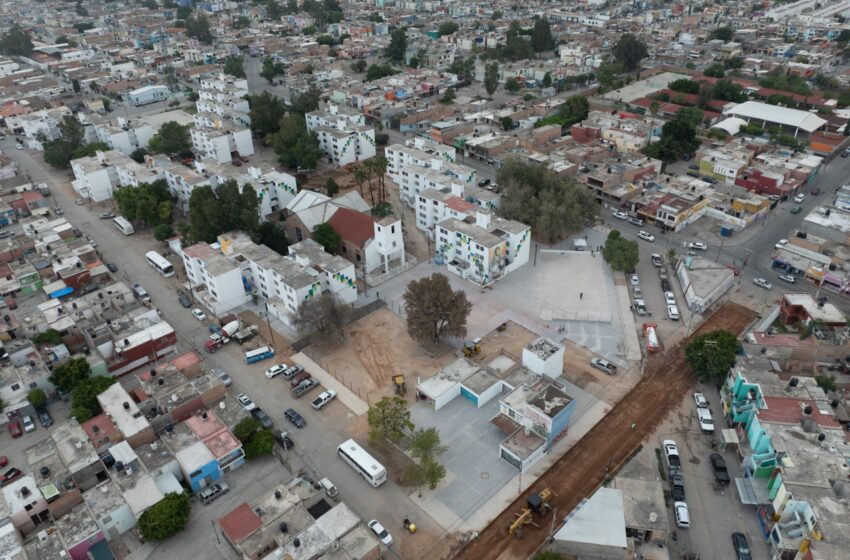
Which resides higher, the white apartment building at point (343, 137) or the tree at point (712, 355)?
the white apartment building at point (343, 137)

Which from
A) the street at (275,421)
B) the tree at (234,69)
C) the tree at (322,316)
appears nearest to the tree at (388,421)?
the street at (275,421)

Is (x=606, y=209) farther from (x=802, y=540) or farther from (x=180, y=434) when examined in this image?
(x=180, y=434)

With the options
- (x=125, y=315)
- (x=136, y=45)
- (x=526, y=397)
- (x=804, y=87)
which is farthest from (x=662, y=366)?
(x=136, y=45)

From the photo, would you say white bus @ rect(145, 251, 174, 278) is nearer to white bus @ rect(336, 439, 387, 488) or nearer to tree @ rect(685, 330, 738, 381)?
white bus @ rect(336, 439, 387, 488)

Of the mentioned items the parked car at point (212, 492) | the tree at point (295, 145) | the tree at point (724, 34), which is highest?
the tree at point (724, 34)

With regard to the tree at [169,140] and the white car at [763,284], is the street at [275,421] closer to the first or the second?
the tree at [169,140]

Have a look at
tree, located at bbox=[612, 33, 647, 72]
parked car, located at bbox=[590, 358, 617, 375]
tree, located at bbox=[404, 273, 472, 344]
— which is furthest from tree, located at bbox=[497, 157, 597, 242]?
tree, located at bbox=[612, 33, 647, 72]

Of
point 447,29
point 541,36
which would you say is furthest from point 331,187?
point 447,29
